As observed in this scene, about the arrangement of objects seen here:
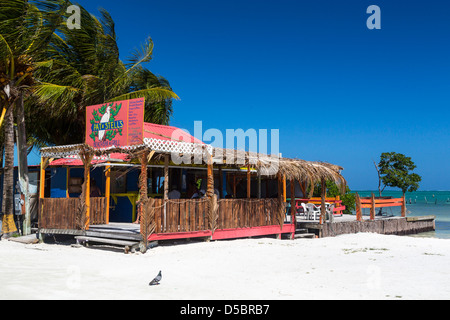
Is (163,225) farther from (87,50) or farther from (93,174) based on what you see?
(87,50)

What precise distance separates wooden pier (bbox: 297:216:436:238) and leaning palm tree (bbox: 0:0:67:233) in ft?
33.4

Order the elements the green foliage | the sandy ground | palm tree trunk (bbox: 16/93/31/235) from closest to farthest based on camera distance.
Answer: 1. the sandy ground
2. palm tree trunk (bbox: 16/93/31/235)
3. the green foliage

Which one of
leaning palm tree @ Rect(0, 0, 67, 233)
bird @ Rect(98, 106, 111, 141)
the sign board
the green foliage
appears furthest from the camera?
the green foliage

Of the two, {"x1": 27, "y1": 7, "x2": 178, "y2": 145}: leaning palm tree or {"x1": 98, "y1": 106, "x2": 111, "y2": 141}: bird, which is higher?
{"x1": 27, "y1": 7, "x2": 178, "y2": 145}: leaning palm tree

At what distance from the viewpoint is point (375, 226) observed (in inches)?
821

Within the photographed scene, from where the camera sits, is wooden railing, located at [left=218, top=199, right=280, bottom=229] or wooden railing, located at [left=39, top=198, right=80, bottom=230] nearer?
wooden railing, located at [left=39, top=198, right=80, bottom=230]

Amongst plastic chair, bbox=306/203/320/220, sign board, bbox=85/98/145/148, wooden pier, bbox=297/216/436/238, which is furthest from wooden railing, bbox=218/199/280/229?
plastic chair, bbox=306/203/320/220

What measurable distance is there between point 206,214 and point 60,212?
4226 mm

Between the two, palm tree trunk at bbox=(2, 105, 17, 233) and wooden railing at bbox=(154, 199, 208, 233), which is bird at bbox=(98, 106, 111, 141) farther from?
Result: palm tree trunk at bbox=(2, 105, 17, 233)

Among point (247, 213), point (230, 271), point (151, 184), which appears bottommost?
point (230, 271)

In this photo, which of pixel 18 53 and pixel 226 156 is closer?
pixel 226 156

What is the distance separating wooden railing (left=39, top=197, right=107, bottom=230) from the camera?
1295 cm

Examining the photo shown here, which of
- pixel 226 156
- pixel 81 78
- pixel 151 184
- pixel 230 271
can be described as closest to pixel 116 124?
pixel 226 156

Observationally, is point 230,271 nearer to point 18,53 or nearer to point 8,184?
point 8,184
